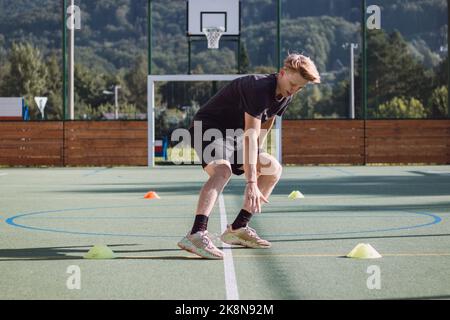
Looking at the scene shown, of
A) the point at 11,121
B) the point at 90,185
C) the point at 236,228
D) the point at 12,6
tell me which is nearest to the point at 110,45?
the point at 12,6

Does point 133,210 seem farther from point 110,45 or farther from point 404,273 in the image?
point 110,45

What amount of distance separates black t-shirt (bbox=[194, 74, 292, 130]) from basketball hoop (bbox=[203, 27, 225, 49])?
73.8 ft

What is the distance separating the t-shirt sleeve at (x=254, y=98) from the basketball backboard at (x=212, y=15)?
23.5 meters

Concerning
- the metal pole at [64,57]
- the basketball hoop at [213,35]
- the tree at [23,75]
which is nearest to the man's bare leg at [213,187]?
the metal pole at [64,57]

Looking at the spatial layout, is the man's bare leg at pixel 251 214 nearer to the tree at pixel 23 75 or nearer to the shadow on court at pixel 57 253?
the shadow on court at pixel 57 253

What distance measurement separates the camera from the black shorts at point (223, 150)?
870 cm

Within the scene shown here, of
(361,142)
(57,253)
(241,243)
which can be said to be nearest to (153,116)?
(361,142)

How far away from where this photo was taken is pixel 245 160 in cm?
828

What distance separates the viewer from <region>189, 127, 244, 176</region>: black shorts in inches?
343

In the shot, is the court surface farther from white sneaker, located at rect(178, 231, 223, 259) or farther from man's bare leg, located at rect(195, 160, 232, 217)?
man's bare leg, located at rect(195, 160, 232, 217)

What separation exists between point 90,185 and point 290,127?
11617 mm

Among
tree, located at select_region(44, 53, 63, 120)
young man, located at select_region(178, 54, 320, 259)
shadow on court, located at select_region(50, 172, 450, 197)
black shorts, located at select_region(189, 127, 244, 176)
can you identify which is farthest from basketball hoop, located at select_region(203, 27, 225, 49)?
tree, located at select_region(44, 53, 63, 120)

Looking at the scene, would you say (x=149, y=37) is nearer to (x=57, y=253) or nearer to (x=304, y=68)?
(x=57, y=253)

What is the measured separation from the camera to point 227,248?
9.12 meters
